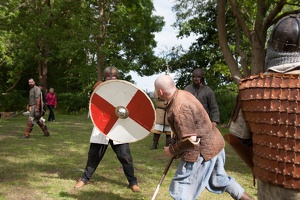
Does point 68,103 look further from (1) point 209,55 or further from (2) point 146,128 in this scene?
(2) point 146,128

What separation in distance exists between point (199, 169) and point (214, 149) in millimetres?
221

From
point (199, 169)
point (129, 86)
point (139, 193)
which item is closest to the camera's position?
point (199, 169)

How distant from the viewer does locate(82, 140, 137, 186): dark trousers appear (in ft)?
15.2

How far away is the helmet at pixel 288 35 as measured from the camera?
6.03ft

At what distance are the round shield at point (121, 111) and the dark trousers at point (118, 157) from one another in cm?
30

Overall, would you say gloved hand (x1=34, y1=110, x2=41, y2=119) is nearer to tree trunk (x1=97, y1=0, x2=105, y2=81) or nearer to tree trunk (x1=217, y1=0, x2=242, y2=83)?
tree trunk (x1=217, y1=0, x2=242, y2=83)

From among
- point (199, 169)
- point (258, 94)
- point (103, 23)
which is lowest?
point (199, 169)

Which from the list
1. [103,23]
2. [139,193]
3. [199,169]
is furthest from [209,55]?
[199,169]

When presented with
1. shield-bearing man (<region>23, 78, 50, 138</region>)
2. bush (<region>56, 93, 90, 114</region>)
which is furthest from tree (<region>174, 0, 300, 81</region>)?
bush (<region>56, 93, 90, 114</region>)

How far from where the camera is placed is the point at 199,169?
10.4ft

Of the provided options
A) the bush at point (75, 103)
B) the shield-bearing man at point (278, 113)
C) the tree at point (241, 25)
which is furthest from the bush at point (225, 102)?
the shield-bearing man at point (278, 113)

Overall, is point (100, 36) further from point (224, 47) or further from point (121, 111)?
point (121, 111)

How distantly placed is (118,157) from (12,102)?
58.6 ft

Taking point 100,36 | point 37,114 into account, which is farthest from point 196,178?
point 100,36
